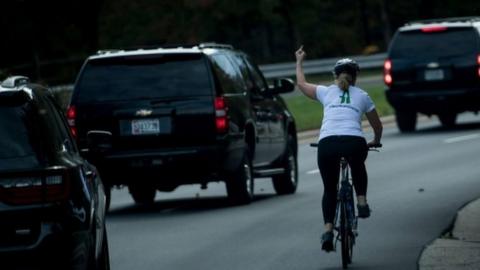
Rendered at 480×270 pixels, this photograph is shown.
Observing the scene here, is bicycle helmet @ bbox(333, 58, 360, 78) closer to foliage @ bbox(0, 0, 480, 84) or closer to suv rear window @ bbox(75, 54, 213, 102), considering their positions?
suv rear window @ bbox(75, 54, 213, 102)

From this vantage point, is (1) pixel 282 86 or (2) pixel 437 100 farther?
(2) pixel 437 100

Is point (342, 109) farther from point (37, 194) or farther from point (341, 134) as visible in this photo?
point (37, 194)

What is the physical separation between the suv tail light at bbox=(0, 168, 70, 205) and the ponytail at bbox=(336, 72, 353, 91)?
416 cm

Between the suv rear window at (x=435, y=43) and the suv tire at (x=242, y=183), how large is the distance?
12.0 m

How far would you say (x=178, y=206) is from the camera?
20.3 metres

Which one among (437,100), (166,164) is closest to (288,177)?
(166,164)

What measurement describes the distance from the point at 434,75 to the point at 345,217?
18.4m

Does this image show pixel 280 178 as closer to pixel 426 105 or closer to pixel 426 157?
pixel 426 157

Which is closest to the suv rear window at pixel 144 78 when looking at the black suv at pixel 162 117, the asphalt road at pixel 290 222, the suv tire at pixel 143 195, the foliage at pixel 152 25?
the black suv at pixel 162 117

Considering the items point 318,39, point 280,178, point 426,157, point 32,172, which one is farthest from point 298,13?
point 32,172

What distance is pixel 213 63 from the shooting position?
1902 centimetres

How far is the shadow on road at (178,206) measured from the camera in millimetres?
19531

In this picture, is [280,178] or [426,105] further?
[426,105]

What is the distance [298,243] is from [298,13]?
185ft
